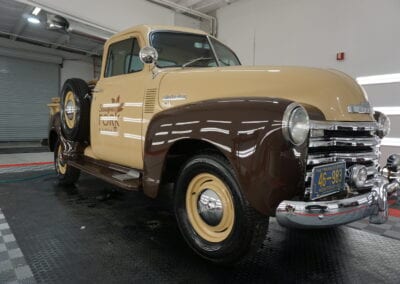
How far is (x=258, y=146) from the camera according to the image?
1.56 metres

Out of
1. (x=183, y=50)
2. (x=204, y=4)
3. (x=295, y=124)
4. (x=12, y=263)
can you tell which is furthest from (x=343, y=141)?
(x=204, y=4)

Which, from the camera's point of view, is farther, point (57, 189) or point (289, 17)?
point (289, 17)

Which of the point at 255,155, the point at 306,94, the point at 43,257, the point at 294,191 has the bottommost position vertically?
the point at 43,257

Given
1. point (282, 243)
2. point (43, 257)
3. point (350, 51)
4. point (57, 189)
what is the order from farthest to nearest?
point (350, 51)
point (57, 189)
point (282, 243)
point (43, 257)

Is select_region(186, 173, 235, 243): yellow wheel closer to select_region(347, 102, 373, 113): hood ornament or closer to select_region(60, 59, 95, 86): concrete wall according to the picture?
select_region(347, 102, 373, 113): hood ornament

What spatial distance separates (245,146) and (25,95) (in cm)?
1124

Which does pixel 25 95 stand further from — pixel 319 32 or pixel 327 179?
pixel 327 179

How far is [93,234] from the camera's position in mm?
2357

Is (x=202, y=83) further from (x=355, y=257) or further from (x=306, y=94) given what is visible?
(x=355, y=257)

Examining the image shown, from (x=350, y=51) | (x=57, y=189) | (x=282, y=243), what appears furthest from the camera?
(x=350, y=51)

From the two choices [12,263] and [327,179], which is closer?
[327,179]

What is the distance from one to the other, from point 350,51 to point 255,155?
196 inches

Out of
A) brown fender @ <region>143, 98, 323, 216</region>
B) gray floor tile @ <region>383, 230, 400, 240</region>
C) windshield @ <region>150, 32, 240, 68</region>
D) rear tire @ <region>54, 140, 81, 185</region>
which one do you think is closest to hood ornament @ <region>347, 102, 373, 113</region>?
brown fender @ <region>143, 98, 323, 216</region>

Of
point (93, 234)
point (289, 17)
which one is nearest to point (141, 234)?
point (93, 234)
